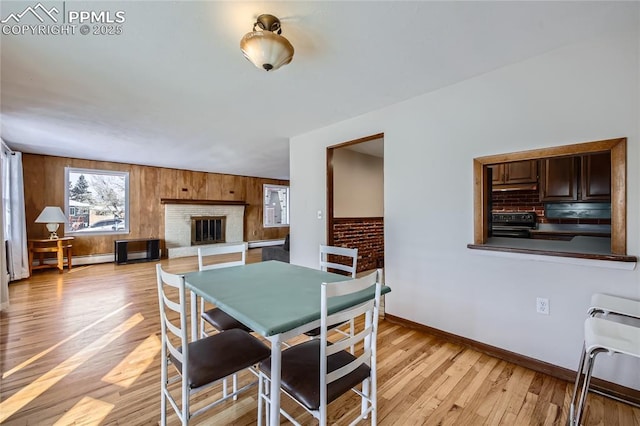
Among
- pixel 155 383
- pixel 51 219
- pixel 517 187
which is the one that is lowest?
pixel 155 383

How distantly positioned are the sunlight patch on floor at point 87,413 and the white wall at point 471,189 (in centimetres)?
244

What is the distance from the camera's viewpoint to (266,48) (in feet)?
5.21

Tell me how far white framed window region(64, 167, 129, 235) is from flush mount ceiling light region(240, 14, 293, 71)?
620cm

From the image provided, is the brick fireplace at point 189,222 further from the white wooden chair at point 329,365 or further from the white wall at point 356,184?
the white wooden chair at point 329,365

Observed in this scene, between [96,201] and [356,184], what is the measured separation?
18.8 ft

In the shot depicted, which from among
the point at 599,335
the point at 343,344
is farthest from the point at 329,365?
the point at 599,335

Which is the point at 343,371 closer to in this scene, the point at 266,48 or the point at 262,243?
the point at 266,48

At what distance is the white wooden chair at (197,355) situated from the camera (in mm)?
1234

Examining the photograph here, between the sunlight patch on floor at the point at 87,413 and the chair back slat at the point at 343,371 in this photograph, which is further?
the sunlight patch on floor at the point at 87,413

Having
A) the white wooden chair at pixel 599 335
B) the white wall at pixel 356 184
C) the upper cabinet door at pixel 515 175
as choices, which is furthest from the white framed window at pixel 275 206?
the white wooden chair at pixel 599 335

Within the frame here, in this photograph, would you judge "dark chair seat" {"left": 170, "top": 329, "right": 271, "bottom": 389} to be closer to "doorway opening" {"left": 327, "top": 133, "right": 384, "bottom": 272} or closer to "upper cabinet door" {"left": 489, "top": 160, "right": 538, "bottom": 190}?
"doorway opening" {"left": 327, "top": 133, "right": 384, "bottom": 272}

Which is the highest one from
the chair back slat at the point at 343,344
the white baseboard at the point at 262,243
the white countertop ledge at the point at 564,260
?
the white countertop ledge at the point at 564,260

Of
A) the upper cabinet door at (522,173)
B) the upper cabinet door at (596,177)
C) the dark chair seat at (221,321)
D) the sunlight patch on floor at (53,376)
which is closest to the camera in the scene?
the sunlight patch on floor at (53,376)

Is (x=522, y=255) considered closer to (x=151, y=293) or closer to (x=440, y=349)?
(x=440, y=349)
